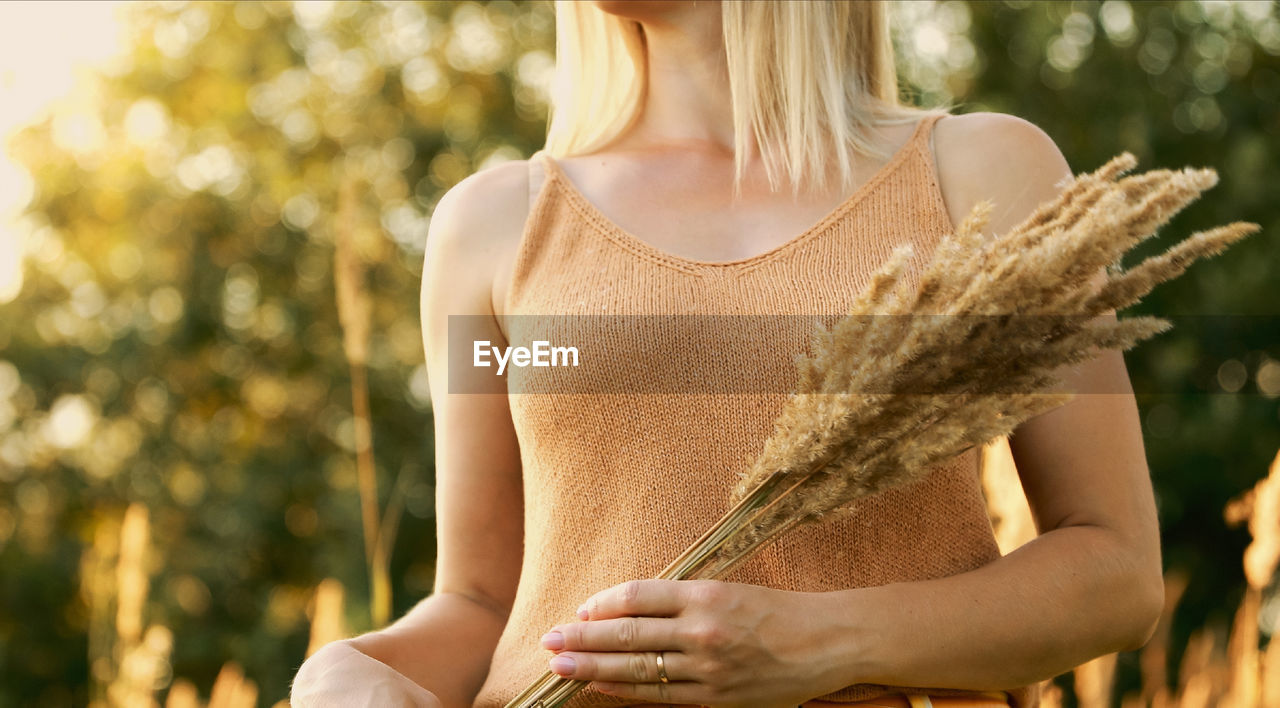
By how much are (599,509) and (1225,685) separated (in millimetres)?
1715

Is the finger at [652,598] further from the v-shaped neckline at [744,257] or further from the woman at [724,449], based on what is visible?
the v-shaped neckline at [744,257]

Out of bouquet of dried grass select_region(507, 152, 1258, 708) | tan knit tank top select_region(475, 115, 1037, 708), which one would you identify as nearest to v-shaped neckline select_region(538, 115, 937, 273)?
tan knit tank top select_region(475, 115, 1037, 708)

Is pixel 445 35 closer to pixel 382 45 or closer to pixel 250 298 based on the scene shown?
pixel 382 45

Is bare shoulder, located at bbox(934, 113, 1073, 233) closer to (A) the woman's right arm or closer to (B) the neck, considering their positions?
(B) the neck

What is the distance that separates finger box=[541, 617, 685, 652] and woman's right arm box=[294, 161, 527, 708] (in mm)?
572

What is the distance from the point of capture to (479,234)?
5.68ft

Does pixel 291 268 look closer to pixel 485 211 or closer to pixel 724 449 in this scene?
pixel 485 211

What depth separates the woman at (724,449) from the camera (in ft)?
3.93

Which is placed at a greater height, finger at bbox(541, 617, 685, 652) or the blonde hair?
the blonde hair

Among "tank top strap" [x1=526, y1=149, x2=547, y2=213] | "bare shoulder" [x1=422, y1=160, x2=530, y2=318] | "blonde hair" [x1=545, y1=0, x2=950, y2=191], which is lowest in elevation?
"bare shoulder" [x1=422, y1=160, x2=530, y2=318]

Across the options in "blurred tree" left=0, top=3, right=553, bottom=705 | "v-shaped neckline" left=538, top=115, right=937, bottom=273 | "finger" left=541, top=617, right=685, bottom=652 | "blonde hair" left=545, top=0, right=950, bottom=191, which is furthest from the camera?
"blurred tree" left=0, top=3, right=553, bottom=705

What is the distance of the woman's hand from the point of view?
1.09 metres

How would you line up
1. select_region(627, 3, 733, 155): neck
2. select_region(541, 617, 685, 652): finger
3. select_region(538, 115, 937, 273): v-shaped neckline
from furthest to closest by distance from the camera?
select_region(627, 3, 733, 155): neck, select_region(538, 115, 937, 273): v-shaped neckline, select_region(541, 617, 685, 652): finger

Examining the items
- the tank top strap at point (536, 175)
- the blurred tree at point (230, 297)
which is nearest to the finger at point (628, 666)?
the tank top strap at point (536, 175)
